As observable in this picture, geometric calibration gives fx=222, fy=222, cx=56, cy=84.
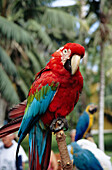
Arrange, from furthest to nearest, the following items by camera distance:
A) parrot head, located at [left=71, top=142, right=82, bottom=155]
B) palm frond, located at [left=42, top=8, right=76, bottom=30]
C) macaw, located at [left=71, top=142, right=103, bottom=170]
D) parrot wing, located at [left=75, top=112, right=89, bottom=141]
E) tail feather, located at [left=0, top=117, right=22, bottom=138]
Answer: palm frond, located at [left=42, top=8, right=76, bottom=30] < parrot wing, located at [left=75, top=112, right=89, bottom=141] < parrot head, located at [left=71, top=142, right=82, bottom=155] < macaw, located at [left=71, top=142, right=103, bottom=170] < tail feather, located at [left=0, top=117, right=22, bottom=138]

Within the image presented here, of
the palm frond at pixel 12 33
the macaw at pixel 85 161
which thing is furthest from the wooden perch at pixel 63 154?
the palm frond at pixel 12 33

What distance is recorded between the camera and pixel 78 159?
1996 millimetres

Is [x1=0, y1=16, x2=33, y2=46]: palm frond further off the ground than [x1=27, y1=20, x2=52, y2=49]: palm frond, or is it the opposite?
[x1=27, y1=20, x2=52, y2=49]: palm frond

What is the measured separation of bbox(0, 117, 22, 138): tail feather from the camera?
132 centimetres

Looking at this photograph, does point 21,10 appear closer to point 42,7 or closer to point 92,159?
point 42,7

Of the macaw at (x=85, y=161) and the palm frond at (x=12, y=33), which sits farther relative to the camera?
the palm frond at (x=12, y=33)

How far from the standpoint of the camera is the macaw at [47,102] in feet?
4.63

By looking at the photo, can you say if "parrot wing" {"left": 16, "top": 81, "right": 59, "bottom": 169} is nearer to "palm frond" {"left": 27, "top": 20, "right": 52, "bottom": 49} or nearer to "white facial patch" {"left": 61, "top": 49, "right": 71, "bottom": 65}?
"white facial patch" {"left": 61, "top": 49, "right": 71, "bottom": 65}

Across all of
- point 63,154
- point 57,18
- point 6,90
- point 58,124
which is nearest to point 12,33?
point 6,90

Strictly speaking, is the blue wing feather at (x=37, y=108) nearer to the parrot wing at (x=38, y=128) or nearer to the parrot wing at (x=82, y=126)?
the parrot wing at (x=38, y=128)

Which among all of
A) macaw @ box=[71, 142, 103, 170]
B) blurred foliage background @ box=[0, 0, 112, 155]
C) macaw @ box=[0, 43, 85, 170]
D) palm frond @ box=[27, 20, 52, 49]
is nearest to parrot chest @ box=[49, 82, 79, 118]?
macaw @ box=[0, 43, 85, 170]

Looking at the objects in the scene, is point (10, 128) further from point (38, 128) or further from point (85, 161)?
point (85, 161)

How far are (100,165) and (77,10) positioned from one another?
27.9 feet

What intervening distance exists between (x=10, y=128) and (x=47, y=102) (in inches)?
11.4
